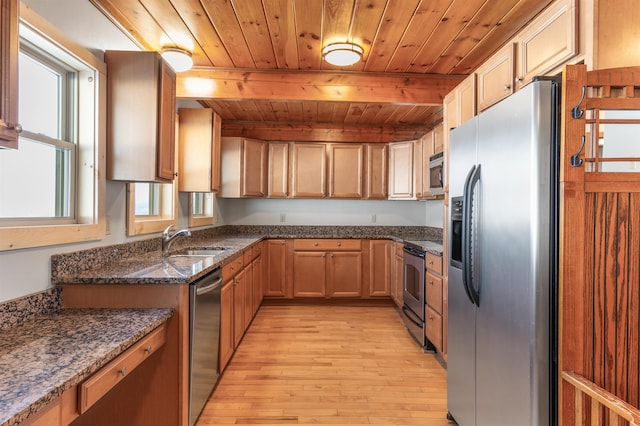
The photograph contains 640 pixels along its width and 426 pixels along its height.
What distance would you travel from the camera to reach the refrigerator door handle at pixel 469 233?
162 centimetres

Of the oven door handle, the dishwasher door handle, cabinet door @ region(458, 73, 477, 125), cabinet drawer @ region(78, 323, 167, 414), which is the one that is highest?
cabinet door @ region(458, 73, 477, 125)

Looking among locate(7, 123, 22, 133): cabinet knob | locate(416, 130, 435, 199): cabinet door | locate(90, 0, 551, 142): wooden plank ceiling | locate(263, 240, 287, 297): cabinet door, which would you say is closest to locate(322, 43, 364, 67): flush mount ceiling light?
locate(90, 0, 551, 142): wooden plank ceiling

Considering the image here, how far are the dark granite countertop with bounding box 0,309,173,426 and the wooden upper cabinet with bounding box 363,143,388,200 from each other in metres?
3.32

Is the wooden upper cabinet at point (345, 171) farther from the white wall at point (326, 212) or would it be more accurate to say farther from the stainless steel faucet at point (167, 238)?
the stainless steel faucet at point (167, 238)

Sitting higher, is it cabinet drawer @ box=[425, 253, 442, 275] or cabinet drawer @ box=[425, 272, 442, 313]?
cabinet drawer @ box=[425, 253, 442, 275]

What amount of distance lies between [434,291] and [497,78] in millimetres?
1668

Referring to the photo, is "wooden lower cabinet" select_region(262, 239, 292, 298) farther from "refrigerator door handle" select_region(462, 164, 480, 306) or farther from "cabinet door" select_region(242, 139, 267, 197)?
"refrigerator door handle" select_region(462, 164, 480, 306)

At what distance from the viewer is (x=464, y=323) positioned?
179 centimetres

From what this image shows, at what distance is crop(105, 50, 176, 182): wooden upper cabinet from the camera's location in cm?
202

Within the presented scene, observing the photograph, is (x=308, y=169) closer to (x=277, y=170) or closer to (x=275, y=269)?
(x=277, y=170)

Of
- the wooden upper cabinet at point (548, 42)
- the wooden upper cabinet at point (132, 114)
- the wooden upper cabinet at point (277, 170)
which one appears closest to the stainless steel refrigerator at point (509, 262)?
the wooden upper cabinet at point (548, 42)

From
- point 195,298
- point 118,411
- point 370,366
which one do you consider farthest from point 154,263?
point 370,366

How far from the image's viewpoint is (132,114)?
6.64 feet

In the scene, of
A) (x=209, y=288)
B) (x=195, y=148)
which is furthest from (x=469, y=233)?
(x=195, y=148)
